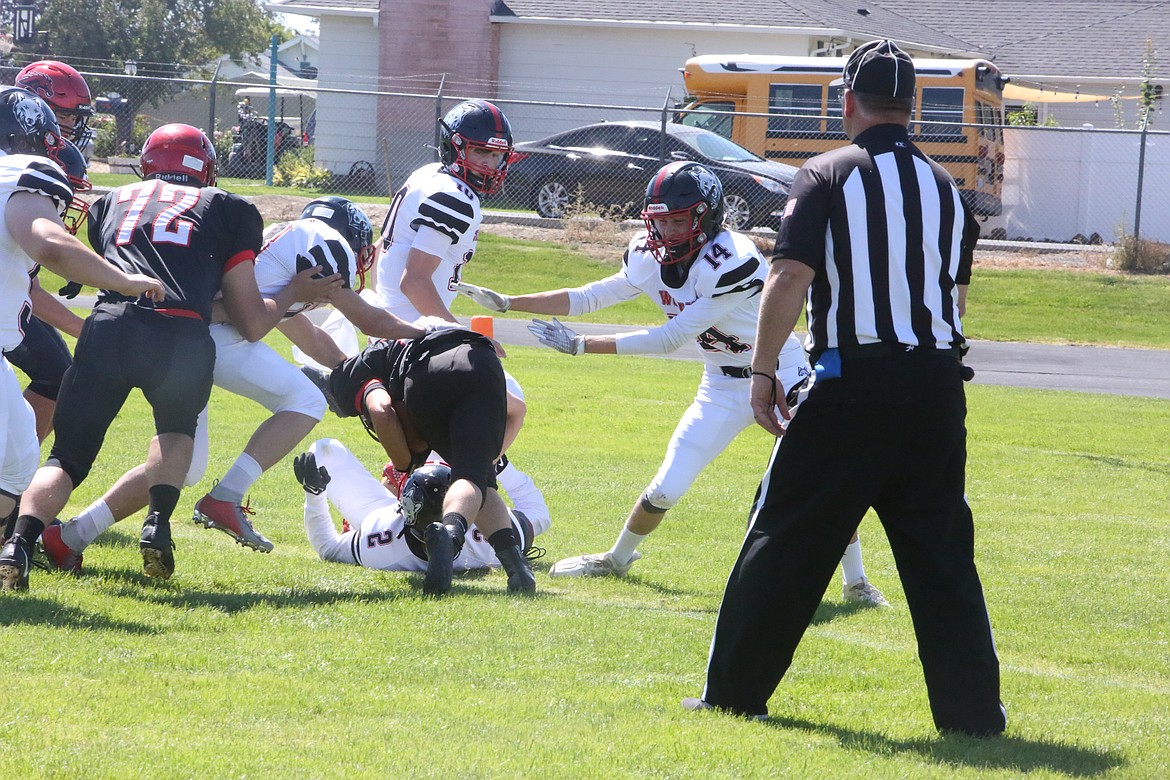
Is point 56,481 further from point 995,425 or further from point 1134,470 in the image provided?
point 995,425

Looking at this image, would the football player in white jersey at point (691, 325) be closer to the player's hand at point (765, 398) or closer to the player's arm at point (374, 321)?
the player's arm at point (374, 321)

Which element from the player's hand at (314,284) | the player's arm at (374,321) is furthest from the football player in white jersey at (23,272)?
the player's arm at (374,321)

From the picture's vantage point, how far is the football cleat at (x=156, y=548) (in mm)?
5730

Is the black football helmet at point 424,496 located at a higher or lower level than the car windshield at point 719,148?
lower

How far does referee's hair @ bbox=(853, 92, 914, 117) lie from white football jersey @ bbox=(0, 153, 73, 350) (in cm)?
312

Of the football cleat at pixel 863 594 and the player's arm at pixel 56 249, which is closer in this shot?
the player's arm at pixel 56 249

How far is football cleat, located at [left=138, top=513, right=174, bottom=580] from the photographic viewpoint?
573cm

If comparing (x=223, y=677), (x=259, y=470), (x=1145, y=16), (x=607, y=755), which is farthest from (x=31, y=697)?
(x=1145, y=16)

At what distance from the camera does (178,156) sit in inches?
242

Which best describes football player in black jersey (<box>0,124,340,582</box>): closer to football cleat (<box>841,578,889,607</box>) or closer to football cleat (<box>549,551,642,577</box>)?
football cleat (<box>549,551,642,577</box>)

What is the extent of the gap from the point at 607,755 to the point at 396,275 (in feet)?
12.9

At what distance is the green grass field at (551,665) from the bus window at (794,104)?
16.8 m

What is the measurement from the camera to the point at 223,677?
4.45 m

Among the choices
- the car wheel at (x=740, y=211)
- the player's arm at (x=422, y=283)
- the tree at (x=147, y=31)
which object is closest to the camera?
the player's arm at (x=422, y=283)
